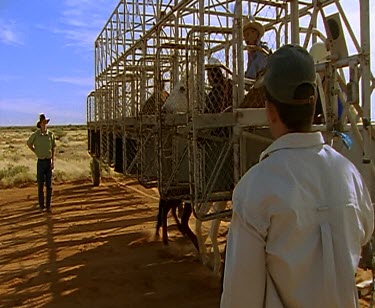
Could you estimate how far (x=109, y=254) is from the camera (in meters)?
7.42

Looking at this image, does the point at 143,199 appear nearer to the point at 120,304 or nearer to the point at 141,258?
the point at 141,258

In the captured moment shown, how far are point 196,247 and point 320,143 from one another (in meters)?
5.98

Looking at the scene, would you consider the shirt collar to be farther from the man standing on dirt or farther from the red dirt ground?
the man standing on dirt

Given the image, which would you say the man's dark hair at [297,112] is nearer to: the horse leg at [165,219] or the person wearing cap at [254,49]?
the person wearing cap at [254,49]

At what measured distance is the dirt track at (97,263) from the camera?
18.2 feet

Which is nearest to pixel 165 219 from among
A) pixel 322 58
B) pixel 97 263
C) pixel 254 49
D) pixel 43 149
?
pixel 97 263

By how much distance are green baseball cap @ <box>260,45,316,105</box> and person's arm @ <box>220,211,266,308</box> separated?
1.22 feet

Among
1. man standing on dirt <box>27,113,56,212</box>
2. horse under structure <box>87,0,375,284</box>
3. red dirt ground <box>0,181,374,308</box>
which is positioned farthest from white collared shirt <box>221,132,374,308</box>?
man standing on dirt <box>27,113,56,212</box>

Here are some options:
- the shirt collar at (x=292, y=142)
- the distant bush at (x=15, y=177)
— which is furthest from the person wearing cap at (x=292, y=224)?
the distant bush at (x=15, y=177)

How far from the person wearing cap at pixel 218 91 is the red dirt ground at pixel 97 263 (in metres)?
2.03

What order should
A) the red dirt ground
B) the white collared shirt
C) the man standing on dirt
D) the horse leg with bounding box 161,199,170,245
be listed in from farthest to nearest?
the man standing on dirt, the horse leg with bounding box 161,199,170,245, the red dirt ground, the white collared shirt

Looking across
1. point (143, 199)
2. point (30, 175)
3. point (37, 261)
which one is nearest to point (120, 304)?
point (37, 261)

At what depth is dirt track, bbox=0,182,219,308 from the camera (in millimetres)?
5547

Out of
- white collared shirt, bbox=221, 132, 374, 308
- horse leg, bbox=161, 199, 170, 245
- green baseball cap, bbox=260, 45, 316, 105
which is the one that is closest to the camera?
→ white collared shirt, bbox=221, 132, 374, 308
